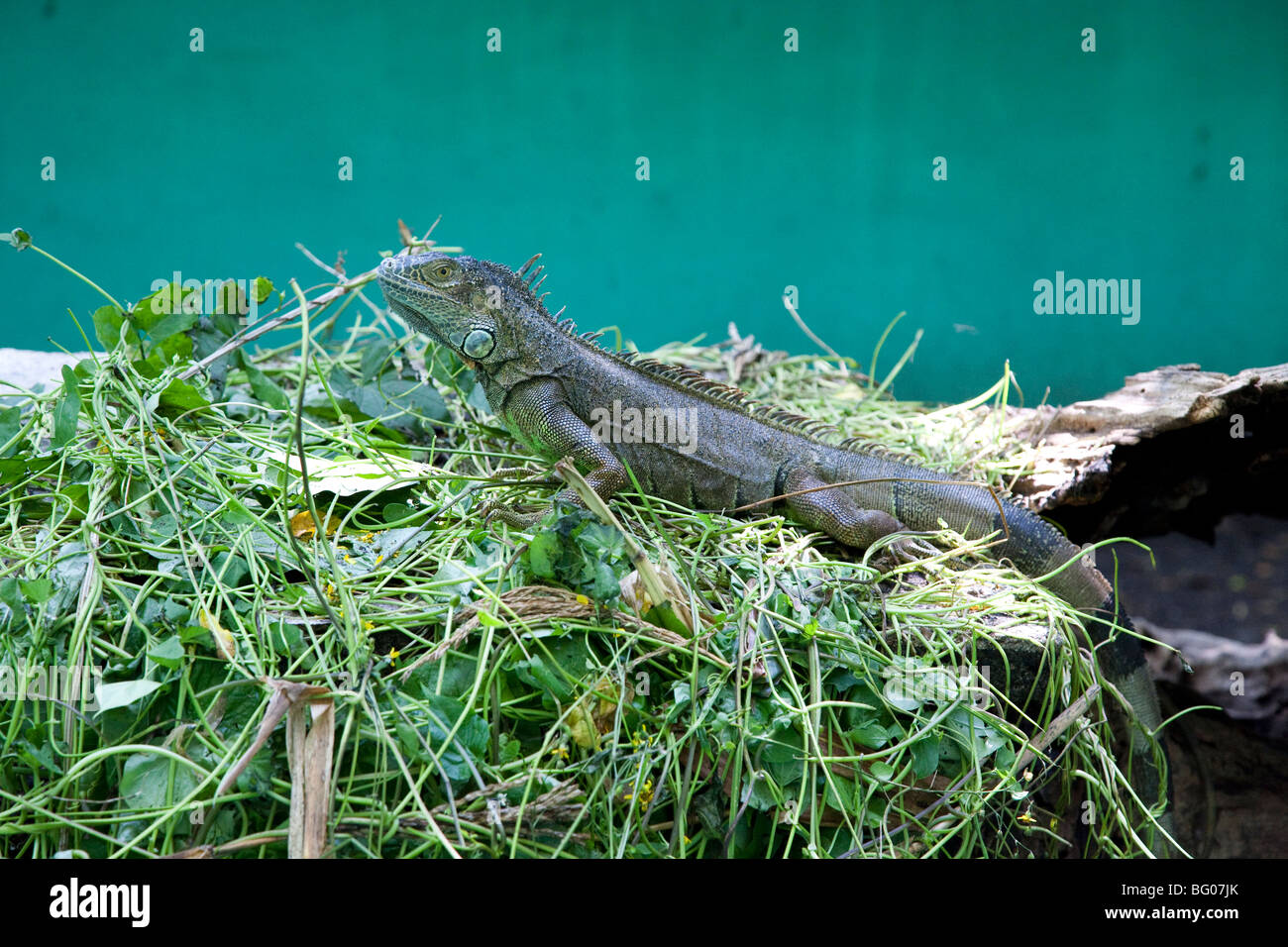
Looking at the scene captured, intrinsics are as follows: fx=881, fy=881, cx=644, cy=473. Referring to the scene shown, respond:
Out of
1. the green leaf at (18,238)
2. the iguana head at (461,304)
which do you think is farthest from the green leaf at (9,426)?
the iguana head at (461,304)

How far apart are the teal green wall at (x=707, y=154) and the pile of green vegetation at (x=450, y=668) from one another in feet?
6.62

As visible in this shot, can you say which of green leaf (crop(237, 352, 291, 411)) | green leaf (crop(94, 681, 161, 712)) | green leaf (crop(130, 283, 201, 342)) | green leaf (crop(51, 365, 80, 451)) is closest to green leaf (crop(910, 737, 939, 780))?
green leaf (crop(94, 681, 161, 712))

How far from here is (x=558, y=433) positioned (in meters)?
3.33

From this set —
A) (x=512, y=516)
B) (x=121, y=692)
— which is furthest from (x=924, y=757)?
(x=121, y=692)

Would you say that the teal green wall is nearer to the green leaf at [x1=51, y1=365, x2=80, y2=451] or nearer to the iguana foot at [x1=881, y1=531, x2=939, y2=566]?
the iguana foot at [x1=881, y1=531, x2=939, y2=566]

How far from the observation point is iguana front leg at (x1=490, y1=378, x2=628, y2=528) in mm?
3223

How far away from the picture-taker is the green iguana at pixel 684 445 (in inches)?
132

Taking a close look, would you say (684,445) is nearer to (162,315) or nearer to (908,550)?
(908,550)

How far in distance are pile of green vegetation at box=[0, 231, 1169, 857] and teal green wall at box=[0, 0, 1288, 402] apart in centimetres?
202

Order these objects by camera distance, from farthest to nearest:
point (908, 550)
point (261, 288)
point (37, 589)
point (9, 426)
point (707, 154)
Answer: point (707, 154) < point (908, 550) < point (261, 288) < point (9, 426) < point (37, 589)

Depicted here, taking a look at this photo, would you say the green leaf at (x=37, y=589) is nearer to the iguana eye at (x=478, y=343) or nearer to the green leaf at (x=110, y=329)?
the green leaf at (x=110, y=329)

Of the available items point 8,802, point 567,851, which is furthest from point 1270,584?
point 8,802

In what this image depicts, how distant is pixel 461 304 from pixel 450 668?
1.59 metres

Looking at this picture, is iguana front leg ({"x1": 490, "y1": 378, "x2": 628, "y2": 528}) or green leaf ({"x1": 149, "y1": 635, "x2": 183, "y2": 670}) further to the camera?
iguana front leg ({"x1": 490, "y1": 378, "x2": 628, "y2": 528})
